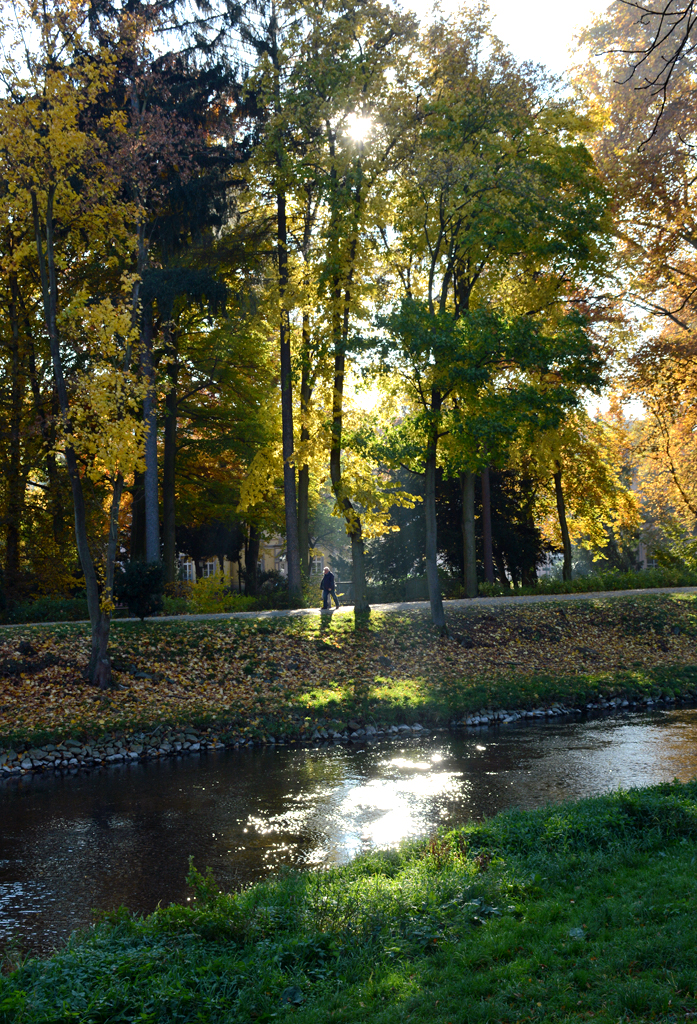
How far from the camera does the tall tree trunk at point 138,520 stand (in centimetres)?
2711

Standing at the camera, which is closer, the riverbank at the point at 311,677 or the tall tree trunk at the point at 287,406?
the riverbank at the point at 311,677

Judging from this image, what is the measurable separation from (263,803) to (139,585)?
34.5ft

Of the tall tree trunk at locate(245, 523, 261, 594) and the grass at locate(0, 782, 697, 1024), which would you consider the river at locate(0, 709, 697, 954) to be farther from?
the tall tree trunk at locate(245, 523, 261, 594)

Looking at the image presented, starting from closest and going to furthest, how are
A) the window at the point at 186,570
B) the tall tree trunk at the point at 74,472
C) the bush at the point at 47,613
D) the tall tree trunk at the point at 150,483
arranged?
the tall tree trunk at the point at 74,472 → the bush at the point at 47,613 → the tall tree trunk at the point at 150,483 → the window at the point at 186,570

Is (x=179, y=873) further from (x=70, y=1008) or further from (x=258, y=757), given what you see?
(x=258, y=757)

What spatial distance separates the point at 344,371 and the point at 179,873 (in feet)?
46.6

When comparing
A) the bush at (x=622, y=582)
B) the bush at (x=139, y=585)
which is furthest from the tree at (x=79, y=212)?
the bush at (x=622, y=582)

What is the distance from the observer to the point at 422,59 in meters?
20.5

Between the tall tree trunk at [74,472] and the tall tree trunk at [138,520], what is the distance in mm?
10645

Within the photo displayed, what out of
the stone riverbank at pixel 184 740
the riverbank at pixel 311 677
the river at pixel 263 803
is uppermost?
the riverbank at pixel 311 677

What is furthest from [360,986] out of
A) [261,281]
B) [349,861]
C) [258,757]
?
[261,281]

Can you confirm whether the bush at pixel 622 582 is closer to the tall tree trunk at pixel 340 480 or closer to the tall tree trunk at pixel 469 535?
the tall tree trunk at pixel 469 535

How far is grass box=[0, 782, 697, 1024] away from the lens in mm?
4691

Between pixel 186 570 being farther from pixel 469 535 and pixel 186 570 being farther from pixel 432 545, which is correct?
pixel 432 545
